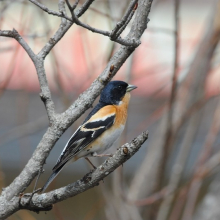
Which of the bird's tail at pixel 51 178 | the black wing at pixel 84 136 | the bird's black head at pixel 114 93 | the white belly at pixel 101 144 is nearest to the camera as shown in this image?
the bird's tail at pixel 51 178

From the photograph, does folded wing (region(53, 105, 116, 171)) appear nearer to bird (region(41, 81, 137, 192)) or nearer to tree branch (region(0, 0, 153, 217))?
bird (region(41, 81, 137, 192))

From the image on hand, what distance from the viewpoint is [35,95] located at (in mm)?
9273

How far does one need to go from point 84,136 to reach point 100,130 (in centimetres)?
18

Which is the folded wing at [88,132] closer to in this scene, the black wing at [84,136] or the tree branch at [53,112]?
the black wing at [84,136]

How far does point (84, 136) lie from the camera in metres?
3.78

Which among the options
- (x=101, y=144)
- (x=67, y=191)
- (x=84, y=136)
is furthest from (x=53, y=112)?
(x=101, y=144)

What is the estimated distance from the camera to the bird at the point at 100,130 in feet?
11.9

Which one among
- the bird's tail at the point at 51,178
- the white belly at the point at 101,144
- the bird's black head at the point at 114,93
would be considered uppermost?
the bird's black head at the point at 114,93

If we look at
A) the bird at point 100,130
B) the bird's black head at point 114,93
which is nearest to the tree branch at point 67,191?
the bird at point 100,130

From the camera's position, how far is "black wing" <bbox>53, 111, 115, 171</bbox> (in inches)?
138

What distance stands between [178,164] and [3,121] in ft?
15.7

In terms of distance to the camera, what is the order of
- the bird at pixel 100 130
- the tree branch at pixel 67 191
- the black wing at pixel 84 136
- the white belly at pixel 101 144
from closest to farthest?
1. the tree branch at pixel 67 191
2. the black wing at pixel 84 136
3. the bird at pixel 100 130
4. the white belly at pixel 101 144

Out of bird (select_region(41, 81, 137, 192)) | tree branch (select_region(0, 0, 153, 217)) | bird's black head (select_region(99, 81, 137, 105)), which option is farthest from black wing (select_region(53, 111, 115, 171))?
tree branch (select_region(0, 0, 153, 217))

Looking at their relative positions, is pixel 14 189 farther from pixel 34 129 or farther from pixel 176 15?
pixel 34 129
